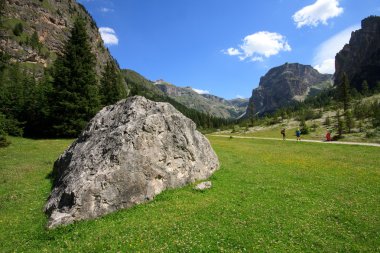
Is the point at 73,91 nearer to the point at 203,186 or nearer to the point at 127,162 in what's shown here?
the point at 127,162

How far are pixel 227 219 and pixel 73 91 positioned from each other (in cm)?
4455

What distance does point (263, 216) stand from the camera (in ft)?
44.0

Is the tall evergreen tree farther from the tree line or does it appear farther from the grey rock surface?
the grey rock surface

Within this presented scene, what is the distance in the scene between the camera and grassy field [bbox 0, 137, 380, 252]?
36.0 feet

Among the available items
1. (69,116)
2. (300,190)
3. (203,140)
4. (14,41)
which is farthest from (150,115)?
(14,41)

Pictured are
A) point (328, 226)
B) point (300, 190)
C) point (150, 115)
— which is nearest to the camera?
point (328, 226)

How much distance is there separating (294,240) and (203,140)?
1419 centimetres

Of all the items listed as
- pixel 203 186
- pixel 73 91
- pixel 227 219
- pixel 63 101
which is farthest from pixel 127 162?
pixel 73 91

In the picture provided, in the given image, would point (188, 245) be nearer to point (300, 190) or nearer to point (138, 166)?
point (138, 166)

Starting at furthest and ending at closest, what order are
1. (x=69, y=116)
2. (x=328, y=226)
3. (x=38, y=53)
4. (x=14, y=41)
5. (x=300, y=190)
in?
(x=38, y=53), (x=14, y=41), (x=69, y=116), (x=300, y=190), (x=328, y=226)

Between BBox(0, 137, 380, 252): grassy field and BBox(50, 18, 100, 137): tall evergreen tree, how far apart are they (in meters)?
26.5

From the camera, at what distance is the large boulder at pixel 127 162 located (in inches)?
567

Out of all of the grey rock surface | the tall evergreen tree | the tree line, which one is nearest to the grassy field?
the grey rock surface

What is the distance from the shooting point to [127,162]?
53.5ft
